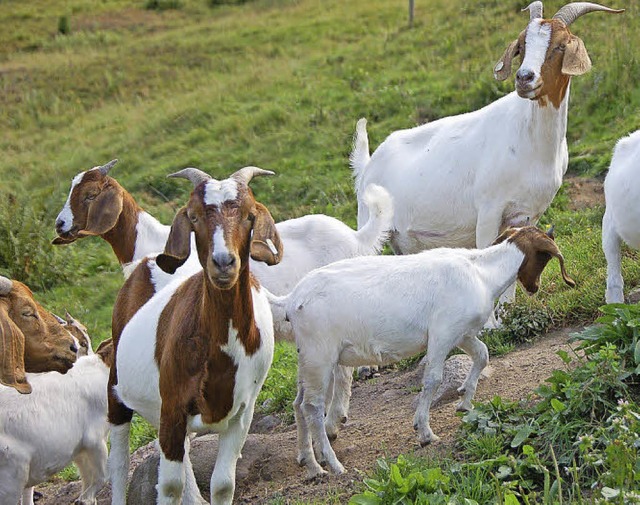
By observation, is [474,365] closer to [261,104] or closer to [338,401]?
[338,401]

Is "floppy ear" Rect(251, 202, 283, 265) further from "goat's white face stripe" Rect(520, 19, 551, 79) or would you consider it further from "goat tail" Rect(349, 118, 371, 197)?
"goat tail" Rect(349, 118, 371, 197)

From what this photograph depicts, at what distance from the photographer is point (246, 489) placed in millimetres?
6699

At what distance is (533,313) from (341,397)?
1.70 meters

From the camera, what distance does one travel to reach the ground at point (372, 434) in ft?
20.2

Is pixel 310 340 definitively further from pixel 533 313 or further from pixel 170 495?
pixel 533 313

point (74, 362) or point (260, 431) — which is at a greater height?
point (74, 362)

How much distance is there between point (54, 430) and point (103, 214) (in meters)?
1.69

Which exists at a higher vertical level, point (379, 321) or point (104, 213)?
point (104, 213)

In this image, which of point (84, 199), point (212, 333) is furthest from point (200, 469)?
point (84, 199)

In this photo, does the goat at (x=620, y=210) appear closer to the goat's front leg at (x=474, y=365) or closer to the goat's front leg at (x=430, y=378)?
the goat's front leg at (x=474, y=365)

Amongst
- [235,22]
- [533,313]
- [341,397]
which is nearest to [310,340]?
[341,397]

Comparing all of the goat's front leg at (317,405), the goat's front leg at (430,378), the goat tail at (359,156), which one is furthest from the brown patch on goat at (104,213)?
the goat's front leg at (430,378)

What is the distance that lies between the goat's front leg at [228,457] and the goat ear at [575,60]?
356 centimetres

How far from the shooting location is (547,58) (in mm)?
7715
